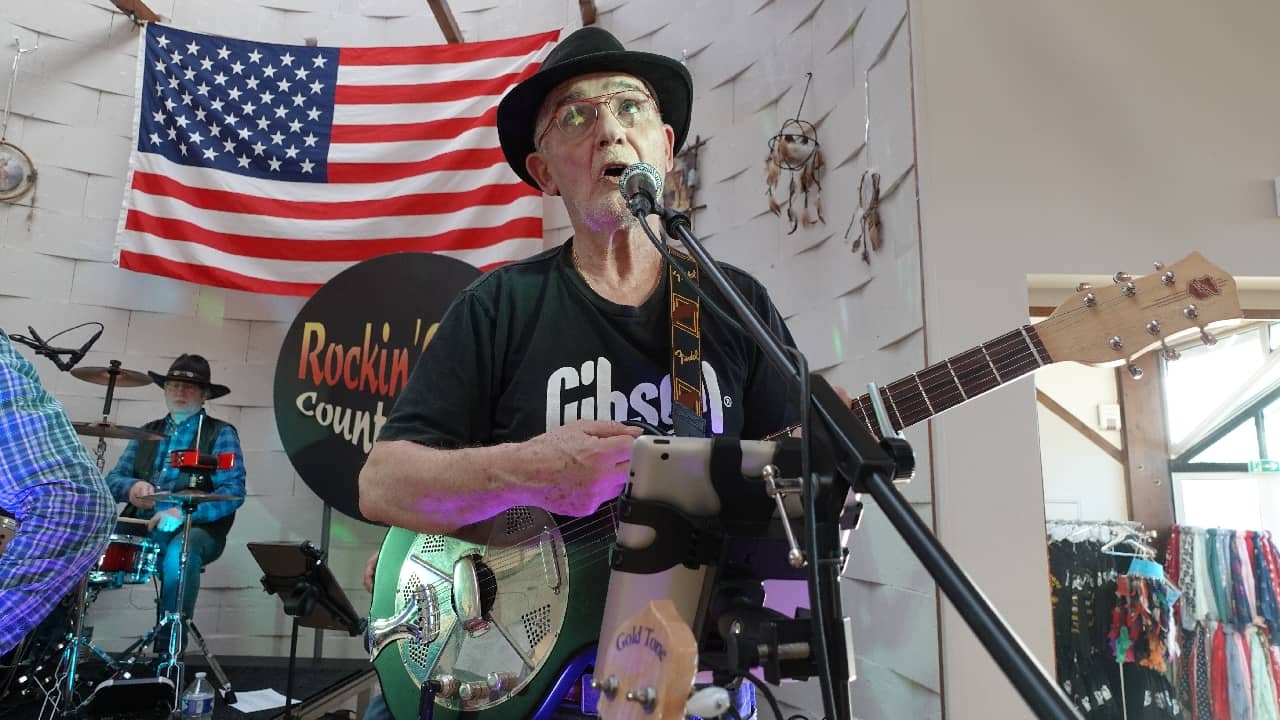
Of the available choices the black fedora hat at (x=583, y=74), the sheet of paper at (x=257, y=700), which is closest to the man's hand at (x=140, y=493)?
the sheet of paper at (x=257, y=700)

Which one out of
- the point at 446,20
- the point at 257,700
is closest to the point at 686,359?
the point at 257,700

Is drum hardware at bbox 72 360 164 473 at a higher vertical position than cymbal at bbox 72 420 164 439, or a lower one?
higher

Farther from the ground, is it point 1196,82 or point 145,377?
point 1196,82

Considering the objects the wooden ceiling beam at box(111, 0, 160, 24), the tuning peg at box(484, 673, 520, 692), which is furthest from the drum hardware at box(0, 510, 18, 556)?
the wooden ceiling beam at box(111, 0, 160, 24)

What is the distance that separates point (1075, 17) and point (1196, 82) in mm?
350

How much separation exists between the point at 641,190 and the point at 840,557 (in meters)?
0.53

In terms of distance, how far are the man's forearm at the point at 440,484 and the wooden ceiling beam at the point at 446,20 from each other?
335 centimetres

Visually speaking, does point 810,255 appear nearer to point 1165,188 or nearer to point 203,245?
point 1165,188

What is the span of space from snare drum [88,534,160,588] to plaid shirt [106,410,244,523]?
1.19 ft

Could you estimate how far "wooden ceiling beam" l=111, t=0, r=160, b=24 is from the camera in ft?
14.4

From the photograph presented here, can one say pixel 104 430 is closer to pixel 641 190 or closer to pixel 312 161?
pixel 312 161

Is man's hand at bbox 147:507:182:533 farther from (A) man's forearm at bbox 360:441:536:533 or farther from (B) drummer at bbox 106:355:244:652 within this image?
(A) man's forearm at bbox 360:441:536:533

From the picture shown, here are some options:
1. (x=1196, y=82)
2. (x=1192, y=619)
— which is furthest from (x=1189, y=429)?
(x=1196, y=82)

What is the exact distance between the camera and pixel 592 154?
142cm
